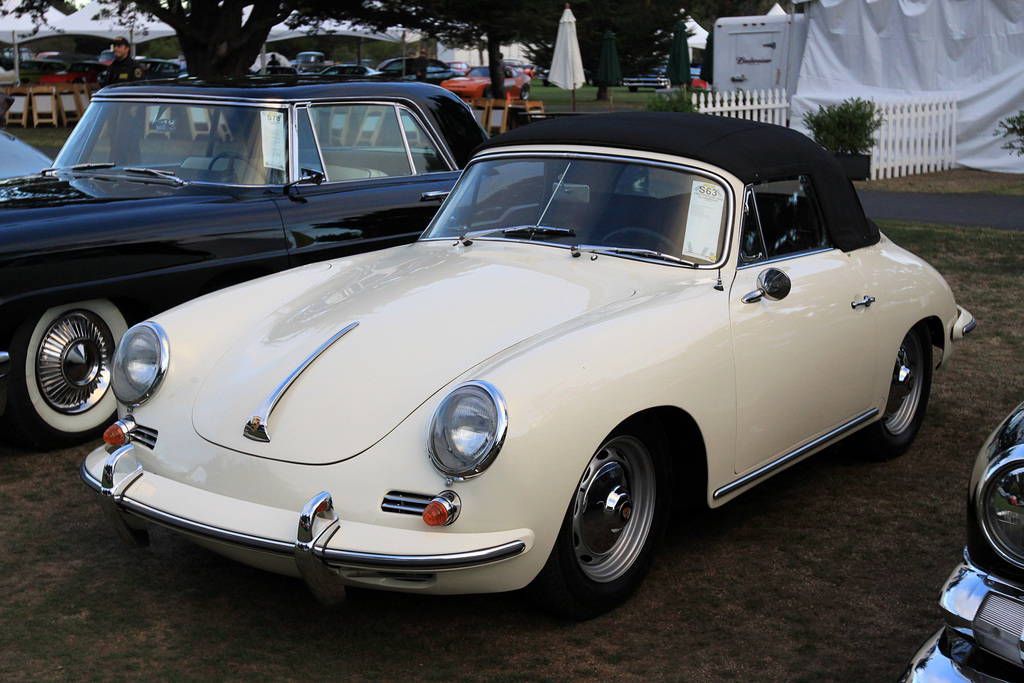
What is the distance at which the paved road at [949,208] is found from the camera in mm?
11055

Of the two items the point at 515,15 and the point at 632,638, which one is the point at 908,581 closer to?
the point at 632,638

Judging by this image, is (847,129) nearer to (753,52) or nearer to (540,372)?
(753,52)

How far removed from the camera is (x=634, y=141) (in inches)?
162

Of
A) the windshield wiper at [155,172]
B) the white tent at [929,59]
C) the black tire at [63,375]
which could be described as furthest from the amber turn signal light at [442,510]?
the white tent at [929,59]

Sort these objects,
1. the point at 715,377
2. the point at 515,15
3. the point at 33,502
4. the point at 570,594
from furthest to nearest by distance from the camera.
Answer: the point at 515,15
the point at 33,502
the point at 715,377
the point at 570,594

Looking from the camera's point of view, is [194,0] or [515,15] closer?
[194,0]

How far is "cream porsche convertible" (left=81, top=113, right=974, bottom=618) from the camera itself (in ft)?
9.73

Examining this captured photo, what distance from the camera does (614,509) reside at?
11.0 feet

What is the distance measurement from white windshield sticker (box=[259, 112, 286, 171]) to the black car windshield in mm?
1825

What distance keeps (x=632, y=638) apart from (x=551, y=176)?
1.91 metres

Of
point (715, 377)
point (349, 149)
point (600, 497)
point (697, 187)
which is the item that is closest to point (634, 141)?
point (697, 187)

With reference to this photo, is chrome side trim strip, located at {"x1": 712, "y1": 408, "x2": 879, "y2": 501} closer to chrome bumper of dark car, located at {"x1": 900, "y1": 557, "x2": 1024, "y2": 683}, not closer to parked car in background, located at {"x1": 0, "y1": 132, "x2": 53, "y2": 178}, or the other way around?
chrome bumper of dark car, located at {"x1": 900, "y1": 557, "x2": 1024, "y2": 683}

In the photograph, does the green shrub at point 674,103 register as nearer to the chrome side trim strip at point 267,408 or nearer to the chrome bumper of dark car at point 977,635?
the chrome side trim strip at point 267,408

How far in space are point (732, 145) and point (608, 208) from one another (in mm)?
574
